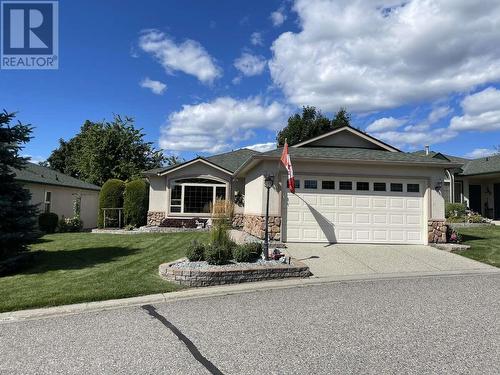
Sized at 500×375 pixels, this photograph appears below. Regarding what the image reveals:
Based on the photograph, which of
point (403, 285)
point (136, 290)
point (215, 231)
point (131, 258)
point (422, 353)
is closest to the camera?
point (422, 353)

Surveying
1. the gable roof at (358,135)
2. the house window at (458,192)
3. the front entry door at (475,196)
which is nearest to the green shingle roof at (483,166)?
the house window at (458,192)

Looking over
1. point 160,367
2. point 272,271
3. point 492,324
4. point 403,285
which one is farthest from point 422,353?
point 272,271

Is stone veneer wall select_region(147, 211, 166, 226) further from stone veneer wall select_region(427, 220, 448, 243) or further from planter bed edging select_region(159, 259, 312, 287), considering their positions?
stone veneer wall select_region(427, 220, 448, 243)

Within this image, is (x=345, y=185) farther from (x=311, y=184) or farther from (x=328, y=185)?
(x=311, y=184)

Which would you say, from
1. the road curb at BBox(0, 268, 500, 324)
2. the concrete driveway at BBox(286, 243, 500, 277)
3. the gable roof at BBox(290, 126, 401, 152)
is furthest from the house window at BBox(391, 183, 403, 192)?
the road curb at BBox(0, 268, 500, 324)

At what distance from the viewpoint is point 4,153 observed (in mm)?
9898

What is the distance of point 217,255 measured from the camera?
29.3 feet

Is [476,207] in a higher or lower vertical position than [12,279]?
higher

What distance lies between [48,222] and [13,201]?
1107cm

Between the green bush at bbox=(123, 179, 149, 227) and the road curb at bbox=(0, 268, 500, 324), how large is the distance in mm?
→ 14542

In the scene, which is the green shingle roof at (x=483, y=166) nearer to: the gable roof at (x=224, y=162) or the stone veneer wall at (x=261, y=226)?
the gable roof at (x=224, y=162)

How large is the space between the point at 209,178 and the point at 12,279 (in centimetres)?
1336

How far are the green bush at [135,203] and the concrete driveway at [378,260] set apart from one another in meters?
11.6

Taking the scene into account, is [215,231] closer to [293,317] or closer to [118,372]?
[293,317]
